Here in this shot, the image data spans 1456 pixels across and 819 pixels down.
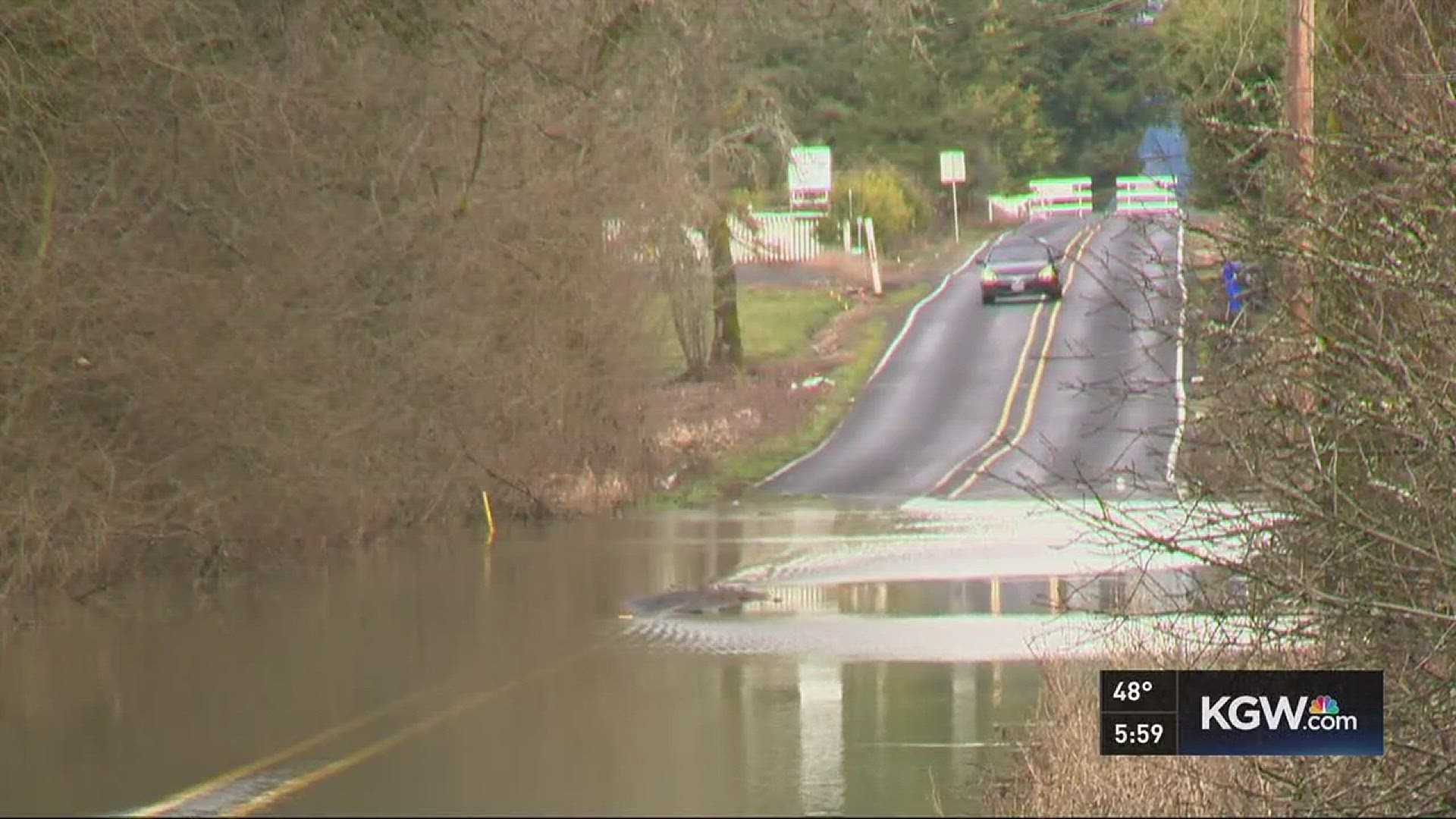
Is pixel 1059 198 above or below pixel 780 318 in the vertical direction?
above

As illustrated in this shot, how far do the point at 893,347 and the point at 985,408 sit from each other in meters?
8.69

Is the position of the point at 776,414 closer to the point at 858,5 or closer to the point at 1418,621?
the point at 858,5

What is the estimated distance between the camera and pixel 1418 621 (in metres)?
8.42

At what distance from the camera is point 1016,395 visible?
4306 centimetres

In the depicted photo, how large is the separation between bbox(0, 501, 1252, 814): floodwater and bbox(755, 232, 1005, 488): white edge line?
439 inches

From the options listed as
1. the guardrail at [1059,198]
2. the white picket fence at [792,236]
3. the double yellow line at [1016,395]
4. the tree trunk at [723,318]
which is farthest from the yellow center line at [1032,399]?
the guardrail at [1059,198]

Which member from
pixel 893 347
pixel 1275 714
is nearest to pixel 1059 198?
pixel 893 347

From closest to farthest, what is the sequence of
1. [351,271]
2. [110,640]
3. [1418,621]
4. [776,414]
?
[1418,621]
[110,640]
[351,271]
[776,414]

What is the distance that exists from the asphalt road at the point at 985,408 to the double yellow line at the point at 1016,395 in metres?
0.04

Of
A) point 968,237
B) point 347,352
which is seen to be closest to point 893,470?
point 347,352

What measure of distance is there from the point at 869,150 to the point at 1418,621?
2879 inches

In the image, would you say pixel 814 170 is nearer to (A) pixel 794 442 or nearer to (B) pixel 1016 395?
(B) pixel 1016 395

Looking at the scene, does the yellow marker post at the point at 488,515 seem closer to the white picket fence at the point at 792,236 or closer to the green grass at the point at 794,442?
the green grass at the point at 794,442

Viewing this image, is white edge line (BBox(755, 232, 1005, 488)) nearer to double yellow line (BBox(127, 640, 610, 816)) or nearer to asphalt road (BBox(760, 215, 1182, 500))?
asphalt road (BBox(760, 215, 1182, 500))
